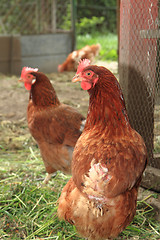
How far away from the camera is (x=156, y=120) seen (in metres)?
2.48

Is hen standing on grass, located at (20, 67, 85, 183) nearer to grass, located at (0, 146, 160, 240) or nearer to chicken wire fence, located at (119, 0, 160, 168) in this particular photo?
grass, located at (0, 146, 160, 240)

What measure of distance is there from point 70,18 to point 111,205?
20.6ft

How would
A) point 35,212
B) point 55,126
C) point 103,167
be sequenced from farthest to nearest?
point 55,126 → point 35,212 → point 103,167

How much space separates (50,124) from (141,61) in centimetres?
85

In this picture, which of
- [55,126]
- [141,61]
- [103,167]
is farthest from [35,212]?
[141,61]

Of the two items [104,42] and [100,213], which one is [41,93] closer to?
[100,213]

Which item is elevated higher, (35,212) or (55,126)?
(55,126)

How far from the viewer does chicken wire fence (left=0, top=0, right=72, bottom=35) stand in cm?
709

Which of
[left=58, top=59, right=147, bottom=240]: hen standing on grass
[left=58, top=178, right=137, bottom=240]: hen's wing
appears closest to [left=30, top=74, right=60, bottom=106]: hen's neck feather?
[left=58, top=59, right=147, bottom=240]: hen standing on grass

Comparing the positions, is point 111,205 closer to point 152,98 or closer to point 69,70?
point 152,98

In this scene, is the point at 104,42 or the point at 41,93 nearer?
the point at 41,93

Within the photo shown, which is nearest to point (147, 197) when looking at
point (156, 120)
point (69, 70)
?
point (156, 120)

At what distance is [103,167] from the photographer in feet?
4.68

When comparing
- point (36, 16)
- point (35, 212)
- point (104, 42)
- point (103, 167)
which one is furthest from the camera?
point (104, 42)
